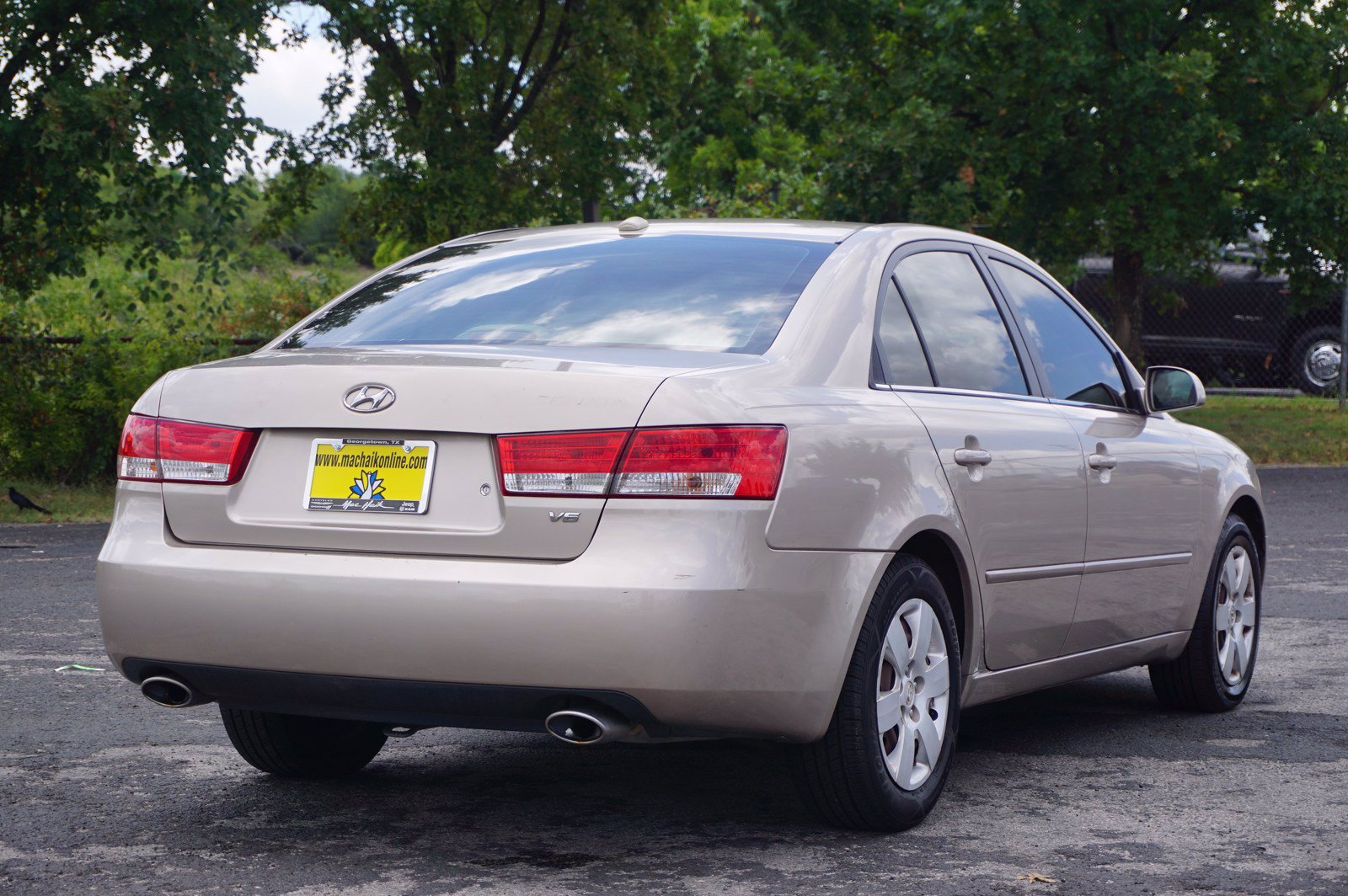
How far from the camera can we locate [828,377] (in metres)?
4.42

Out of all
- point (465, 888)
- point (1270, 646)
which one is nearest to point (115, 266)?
point (1270, 646)

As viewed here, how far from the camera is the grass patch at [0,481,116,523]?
13477mm

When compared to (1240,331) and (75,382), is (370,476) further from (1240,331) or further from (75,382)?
(1240,331)

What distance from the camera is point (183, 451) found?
14.1 ft

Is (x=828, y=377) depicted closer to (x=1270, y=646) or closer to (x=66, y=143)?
(x=1270, y=646)

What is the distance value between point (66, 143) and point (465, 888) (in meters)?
11.4

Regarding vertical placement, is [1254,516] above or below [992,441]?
below

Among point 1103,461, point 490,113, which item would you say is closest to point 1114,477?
point 1103,461

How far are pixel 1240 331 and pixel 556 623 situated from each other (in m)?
22.9

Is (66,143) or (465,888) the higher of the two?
(66,143)

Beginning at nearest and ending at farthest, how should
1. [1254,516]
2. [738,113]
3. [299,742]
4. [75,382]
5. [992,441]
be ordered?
1. [992,441]
2. [299,742]
3. [1254,516]
4. [75,382]
5. [738,113]

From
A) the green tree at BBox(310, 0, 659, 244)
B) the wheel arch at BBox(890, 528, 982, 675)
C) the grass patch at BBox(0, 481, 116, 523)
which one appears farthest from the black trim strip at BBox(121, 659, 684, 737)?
the green tree at BBox(310, 0, 659, 244)

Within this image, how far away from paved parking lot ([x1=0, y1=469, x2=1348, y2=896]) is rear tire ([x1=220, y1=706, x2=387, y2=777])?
7 cm

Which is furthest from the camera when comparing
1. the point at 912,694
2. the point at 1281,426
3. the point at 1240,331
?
the point at 1240,331
